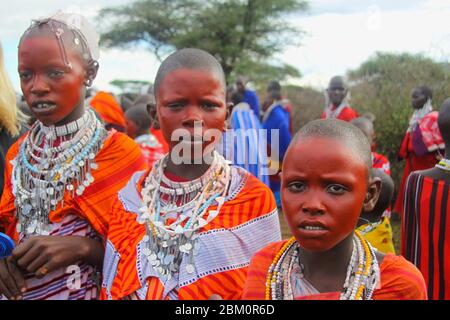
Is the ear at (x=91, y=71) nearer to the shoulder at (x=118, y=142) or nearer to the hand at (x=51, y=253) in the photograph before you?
the shoulder at (x=118, y=142)

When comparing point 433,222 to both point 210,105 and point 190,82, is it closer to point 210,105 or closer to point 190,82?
point 210,105

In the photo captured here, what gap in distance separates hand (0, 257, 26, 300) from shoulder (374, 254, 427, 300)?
1.40 metres

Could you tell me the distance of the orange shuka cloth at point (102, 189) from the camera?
252 cm

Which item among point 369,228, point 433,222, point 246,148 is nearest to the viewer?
point 433,222

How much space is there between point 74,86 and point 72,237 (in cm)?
66

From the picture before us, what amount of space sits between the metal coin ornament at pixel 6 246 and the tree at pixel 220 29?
19912 millimetres

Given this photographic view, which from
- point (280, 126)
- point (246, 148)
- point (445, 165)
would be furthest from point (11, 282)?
point (280, 126)

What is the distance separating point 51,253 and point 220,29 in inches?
850

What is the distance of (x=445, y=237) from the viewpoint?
10.1ft

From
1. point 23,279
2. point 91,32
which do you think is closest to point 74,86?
point 91,32

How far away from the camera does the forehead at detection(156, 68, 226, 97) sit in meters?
2.23

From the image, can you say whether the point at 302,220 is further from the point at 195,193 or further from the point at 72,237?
the point at 72,237

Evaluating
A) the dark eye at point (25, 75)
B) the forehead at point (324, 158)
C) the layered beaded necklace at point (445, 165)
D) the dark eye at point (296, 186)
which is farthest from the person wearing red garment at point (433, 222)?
the dark eye at point (25, 75)

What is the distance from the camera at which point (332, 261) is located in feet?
6.25
